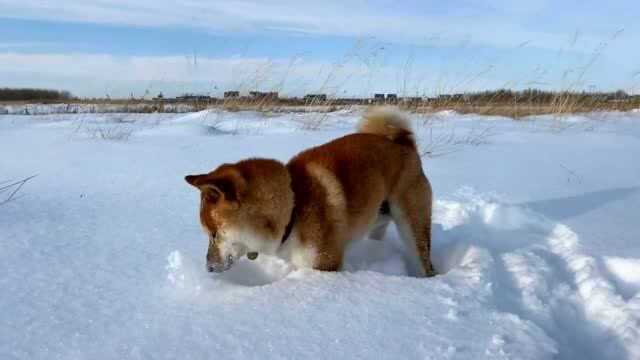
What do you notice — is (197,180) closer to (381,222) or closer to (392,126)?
(381,222)

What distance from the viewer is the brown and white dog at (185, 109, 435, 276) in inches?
114

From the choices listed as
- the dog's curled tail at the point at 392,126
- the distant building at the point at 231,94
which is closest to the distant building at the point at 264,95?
the distant building at the point at 231,94

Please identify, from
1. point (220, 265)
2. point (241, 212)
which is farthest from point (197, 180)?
point (220, 265)

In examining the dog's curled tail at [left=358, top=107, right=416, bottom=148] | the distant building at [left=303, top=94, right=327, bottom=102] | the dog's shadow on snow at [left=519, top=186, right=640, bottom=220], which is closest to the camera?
the dog's curled tail at [left=358, top=107, right=416, bottom=148]

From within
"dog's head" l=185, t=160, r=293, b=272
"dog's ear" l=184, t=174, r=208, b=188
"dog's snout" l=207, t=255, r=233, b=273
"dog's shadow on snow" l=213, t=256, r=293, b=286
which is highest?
"dog's ear" l=184, t=174, r=208, b=188

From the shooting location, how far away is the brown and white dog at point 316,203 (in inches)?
114

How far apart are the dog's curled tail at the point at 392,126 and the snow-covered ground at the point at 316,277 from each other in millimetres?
711

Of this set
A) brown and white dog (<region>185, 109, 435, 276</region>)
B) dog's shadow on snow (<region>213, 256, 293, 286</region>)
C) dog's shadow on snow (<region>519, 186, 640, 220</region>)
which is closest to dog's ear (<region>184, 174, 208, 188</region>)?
brown and white dog (<region>185, 109, 435, 276</region>)

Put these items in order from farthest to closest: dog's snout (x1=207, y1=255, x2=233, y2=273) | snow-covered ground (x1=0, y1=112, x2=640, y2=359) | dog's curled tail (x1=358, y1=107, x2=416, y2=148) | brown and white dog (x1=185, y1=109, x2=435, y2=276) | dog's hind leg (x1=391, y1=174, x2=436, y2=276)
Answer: dog's curled tail (x1=358, y1=107, x2=416, y2=148) → dog's hind leg (x1=391, y1=174, x2=436, y2=276) → brown and white dog (x1=185, y1=109, x2=435, y2=276) → dog's snout (x1=207, y1=255, x2=233, y2=273) → snow-covered ground (x1=0, y1=112, x2=640, y2=359)

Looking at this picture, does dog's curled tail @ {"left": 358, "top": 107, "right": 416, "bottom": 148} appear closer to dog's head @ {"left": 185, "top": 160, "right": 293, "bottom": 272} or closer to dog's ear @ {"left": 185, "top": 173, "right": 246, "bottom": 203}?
dog's head @ {"left": 185, "top": 160, "right": 293, "bottom": 272}

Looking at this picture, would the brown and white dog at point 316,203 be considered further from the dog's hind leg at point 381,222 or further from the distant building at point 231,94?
the distant building at point 231,94

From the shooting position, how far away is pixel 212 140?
A: 21.9 ft

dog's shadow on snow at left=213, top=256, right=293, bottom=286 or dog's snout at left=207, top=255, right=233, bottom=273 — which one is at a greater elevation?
dog's snout at left=207, top=255, right=233, bottom=273

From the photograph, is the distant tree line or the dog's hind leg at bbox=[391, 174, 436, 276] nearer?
the dog's hind leg at bbox=[391, 174, 436, 276]
